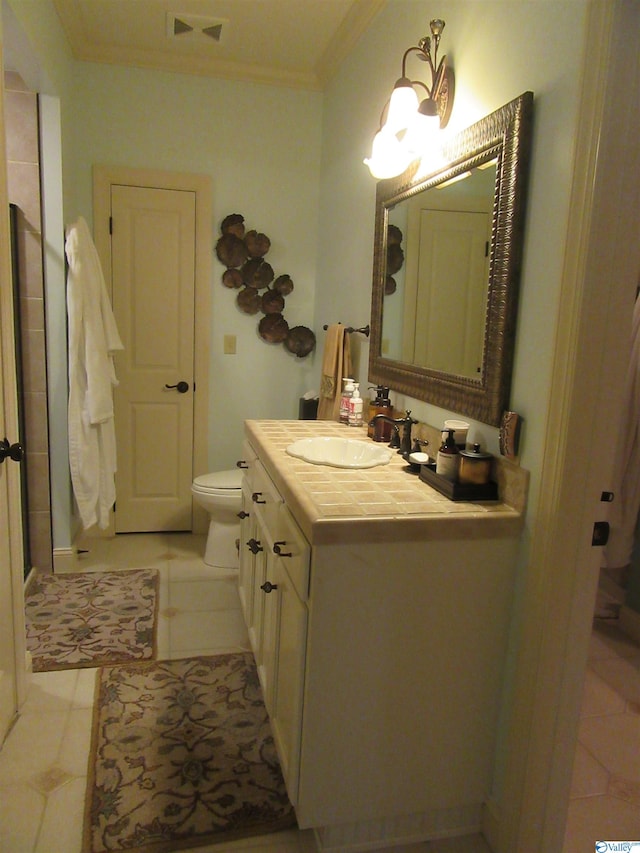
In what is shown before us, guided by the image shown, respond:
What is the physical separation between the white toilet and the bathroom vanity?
4.58ft

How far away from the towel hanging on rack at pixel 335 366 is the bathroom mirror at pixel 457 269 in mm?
324

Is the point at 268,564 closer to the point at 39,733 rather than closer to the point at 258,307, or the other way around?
the point at 39,733

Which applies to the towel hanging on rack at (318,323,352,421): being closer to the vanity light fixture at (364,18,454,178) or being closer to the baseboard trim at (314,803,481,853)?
the vanity light fixture at (364,18,454,178)

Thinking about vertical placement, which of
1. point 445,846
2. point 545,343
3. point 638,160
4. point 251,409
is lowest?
point 445,846

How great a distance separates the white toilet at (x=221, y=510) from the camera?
9.80ft

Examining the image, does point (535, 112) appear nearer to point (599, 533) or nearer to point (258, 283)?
point (599, 533)

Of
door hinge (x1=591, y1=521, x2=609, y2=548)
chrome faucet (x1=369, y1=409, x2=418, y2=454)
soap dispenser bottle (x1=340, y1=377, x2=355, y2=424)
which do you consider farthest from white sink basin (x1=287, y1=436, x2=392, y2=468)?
door hinge (x1=591, y1=521, x2=609, y2=548)

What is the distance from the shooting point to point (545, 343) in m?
1.39

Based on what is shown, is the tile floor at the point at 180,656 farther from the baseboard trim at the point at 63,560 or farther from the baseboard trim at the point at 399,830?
the baseboard trim at the point at 63,560

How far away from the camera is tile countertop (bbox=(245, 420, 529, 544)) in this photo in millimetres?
1363

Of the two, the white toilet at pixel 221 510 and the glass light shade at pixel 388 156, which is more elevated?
the glass light shade at pixel 388 156

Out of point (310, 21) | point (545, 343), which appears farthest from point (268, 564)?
point (310, 21)

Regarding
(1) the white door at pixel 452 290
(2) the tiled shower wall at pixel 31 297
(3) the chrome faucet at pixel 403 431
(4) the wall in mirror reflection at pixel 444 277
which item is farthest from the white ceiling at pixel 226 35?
(3) the chrome faucet at pixel 403 431

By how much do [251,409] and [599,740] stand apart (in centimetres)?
240
